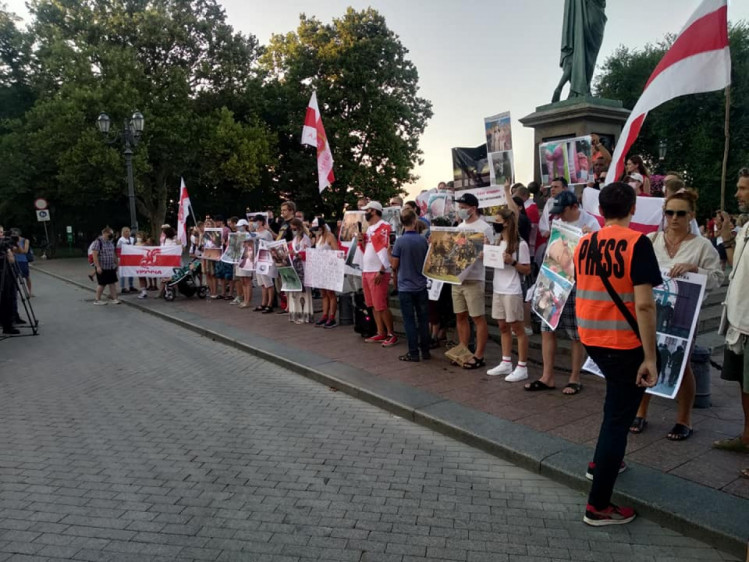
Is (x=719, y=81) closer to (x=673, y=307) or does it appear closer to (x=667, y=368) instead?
(x=673, y=307)

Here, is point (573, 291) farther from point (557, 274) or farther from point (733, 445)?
point (733, 445)

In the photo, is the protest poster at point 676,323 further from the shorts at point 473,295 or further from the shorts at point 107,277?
the shorts at point 107,277

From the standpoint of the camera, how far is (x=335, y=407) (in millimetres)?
6027

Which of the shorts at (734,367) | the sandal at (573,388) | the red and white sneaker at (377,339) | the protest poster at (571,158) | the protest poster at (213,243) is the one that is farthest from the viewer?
the protest poster at (213,243)

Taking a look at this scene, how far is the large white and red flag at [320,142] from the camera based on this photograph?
11062 mm

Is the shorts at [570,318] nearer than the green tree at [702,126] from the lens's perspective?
Yes

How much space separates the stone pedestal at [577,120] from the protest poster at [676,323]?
6.45m

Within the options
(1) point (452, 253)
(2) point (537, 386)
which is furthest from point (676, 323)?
(1) point (452, 253)

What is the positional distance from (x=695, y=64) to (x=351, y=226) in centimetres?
636

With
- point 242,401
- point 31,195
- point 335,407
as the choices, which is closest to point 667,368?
point 335,407

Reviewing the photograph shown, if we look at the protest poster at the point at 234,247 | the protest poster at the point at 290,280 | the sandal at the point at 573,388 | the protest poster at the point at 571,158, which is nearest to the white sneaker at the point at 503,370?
the sandal at the point at 573,388

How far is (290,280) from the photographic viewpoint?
10742 mm

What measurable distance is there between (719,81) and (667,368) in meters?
2.30

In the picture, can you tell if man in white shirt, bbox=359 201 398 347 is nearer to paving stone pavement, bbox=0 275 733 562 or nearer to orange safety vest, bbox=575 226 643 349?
paving stone pavement, bbox=0 275 733 562
